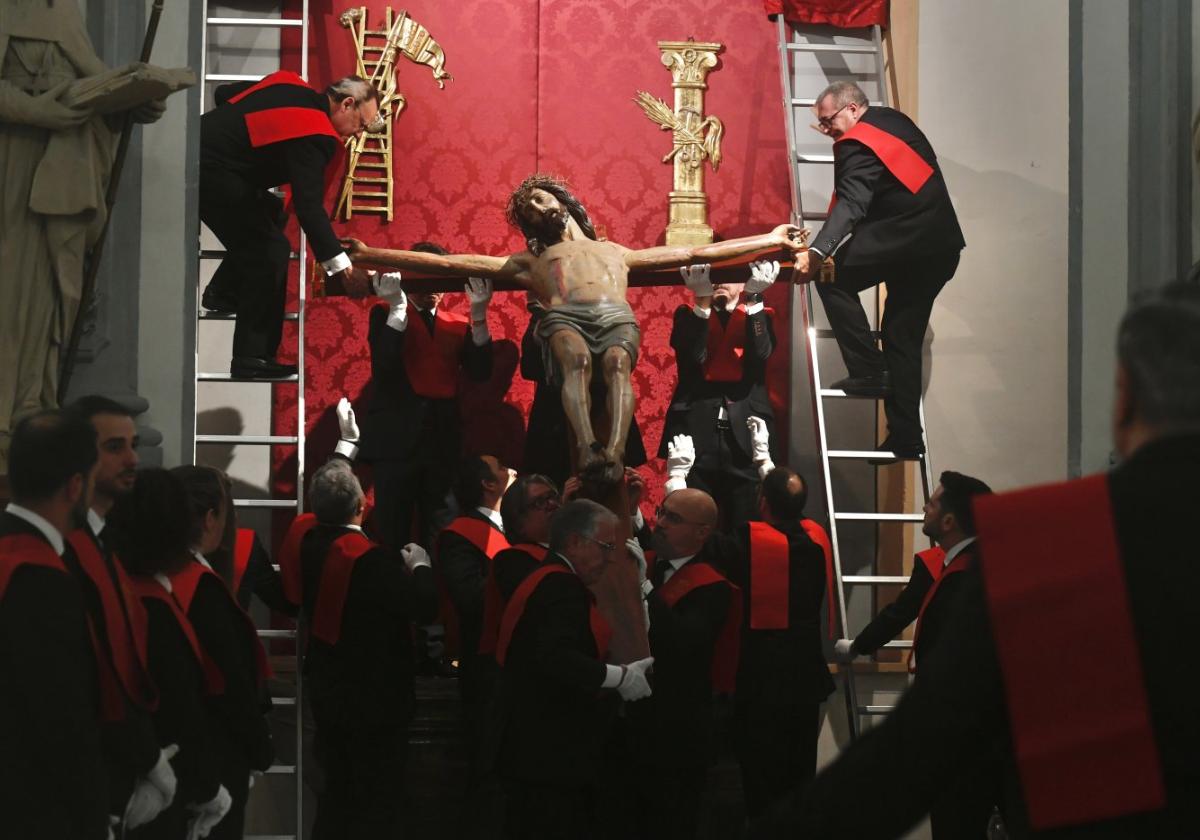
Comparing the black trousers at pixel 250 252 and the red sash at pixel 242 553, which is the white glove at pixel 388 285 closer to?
the black trousers at pixel 250 252

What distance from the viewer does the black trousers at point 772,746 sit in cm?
619

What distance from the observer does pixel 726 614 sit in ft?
18.4

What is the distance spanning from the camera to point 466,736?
6477 millimetres

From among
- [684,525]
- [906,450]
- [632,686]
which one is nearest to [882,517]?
[906,450]

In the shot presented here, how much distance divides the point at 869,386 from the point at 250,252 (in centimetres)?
262

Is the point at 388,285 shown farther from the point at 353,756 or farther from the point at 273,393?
the point at 353,756

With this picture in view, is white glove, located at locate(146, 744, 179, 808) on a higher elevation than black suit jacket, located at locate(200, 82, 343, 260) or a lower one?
lower

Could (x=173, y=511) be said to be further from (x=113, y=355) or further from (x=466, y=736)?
(x=466, y=736)

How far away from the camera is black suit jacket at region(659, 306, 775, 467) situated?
7.46 meters

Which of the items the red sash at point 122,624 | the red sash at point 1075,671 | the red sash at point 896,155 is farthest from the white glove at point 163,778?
the red sash at point 896,155

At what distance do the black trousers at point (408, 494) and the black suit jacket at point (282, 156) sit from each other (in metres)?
1.03

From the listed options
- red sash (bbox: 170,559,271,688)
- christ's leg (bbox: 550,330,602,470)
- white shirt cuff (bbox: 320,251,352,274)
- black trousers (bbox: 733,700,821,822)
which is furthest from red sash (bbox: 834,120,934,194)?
red sash (bbox: 170,559,271,688)

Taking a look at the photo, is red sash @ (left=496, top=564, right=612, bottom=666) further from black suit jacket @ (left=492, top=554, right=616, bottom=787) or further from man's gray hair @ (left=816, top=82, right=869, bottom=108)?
man's gray hair @ (left=816, top=82, right=869, bottom=108)

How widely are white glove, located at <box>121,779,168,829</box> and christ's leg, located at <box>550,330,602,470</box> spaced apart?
3.34 m
